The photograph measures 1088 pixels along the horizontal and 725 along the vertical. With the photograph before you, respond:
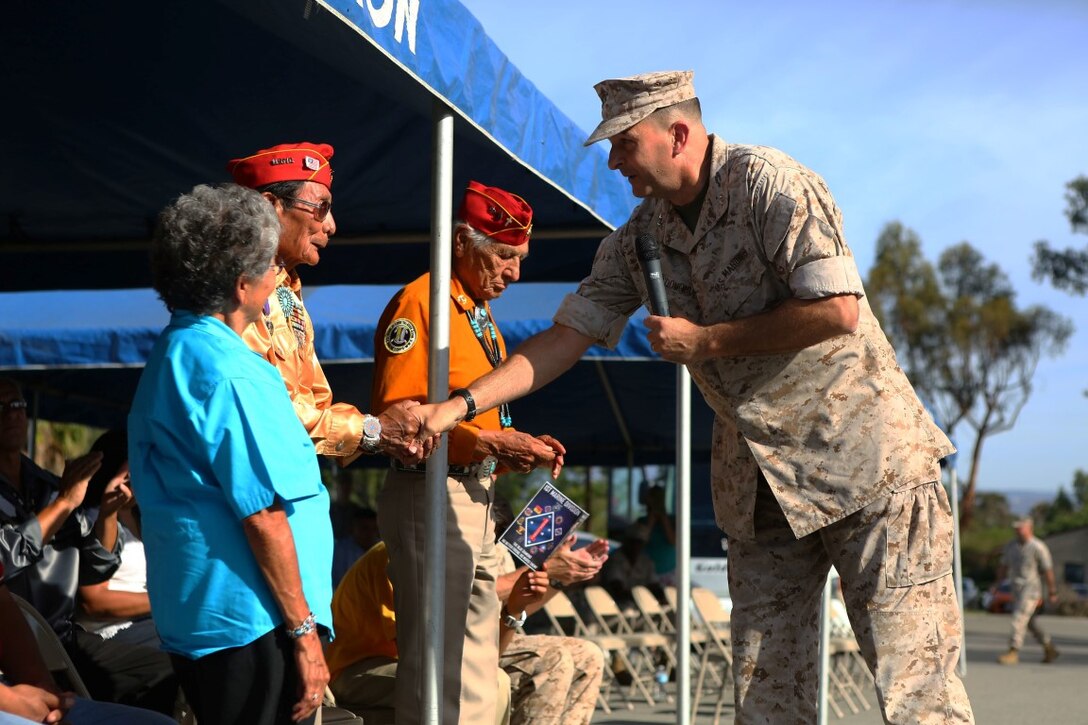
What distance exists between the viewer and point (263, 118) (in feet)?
17.2

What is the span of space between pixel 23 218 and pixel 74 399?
6.01 metres

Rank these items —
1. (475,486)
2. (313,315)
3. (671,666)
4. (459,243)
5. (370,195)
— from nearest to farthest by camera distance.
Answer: (475,486)
(459,243)
(370,195)
(313,315)
(671,666)

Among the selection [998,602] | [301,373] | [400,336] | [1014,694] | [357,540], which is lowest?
[998,602]

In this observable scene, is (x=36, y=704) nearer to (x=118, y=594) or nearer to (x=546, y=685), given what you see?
(x=118, y=594)

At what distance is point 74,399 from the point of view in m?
12.1

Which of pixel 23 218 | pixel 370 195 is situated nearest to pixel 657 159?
pixel 370 195

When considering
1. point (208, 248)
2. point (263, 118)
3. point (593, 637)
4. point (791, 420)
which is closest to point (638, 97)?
point (791, 420)

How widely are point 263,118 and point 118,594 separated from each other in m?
1.96

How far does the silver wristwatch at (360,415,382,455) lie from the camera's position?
3.60 m

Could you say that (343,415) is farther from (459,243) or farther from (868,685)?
(868,685)

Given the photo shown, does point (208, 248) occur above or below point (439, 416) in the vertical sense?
above

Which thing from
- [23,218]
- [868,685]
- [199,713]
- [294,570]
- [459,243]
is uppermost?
[23,218]

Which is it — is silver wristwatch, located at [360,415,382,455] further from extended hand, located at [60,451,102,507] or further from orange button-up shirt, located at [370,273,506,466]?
extended hand, located at [60,451,102,507]

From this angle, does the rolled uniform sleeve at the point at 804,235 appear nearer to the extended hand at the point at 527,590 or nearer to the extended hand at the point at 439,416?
the extended hand at the point at 439,416
